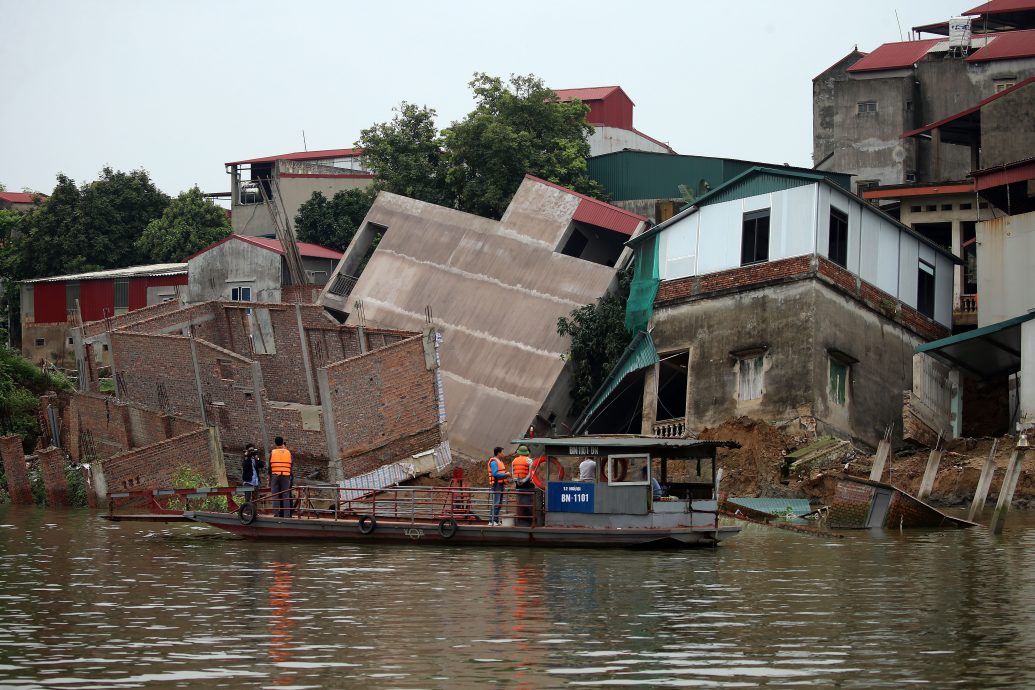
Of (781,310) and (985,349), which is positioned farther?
(781,310)

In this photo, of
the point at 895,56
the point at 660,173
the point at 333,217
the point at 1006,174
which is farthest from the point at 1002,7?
the point at 333,217

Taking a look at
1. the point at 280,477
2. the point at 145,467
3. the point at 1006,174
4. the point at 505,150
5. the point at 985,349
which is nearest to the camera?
the point at 280,477

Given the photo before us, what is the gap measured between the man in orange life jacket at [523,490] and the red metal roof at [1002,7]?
4350 centimetres

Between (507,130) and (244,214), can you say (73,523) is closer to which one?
(507,130)

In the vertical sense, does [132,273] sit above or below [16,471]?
Result: above

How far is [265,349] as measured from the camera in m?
47.3

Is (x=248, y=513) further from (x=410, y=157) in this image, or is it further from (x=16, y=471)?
(x=410, y=157)

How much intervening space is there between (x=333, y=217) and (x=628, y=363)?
2437 cm

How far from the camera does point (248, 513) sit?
92.3ft

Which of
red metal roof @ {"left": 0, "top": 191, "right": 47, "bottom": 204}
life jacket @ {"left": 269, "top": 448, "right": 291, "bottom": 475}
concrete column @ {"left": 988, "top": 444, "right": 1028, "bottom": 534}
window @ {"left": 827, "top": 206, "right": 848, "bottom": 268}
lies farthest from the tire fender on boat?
red metal roof @ {"left": 0, "top": 191, "right": 47, "bottom": 204}

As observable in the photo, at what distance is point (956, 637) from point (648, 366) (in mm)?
24138

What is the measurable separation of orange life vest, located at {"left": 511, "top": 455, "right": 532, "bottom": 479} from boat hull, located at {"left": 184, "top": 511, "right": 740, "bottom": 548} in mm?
1226

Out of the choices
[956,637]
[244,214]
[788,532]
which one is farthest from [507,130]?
[956,637]

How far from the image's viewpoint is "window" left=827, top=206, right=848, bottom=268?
38.8m
